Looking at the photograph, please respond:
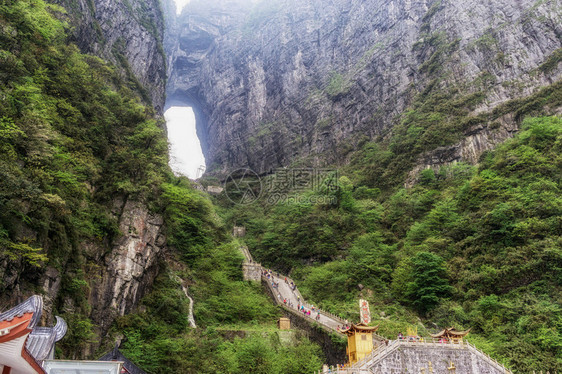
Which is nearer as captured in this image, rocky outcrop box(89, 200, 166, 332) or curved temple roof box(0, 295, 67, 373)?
curved temple roof box(0, 295, 67, 373)

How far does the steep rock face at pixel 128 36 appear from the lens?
1089 inches

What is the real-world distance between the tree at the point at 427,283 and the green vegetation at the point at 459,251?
0.20ft

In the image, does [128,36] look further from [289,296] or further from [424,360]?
[424,360]

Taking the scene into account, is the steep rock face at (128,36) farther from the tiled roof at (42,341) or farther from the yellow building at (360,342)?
the yellow building at (360,342)

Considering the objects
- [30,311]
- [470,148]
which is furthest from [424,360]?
[470,148]

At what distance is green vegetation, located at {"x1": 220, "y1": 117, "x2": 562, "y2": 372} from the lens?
15.5m

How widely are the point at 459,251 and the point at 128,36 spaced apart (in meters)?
36.8

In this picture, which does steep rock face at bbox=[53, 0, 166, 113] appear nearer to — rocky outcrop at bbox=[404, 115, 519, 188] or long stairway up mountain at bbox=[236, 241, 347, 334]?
long stairway up mountain at bbox=[236, 241, 347, 334]

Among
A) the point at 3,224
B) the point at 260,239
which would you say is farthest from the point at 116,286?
the point at 260,239

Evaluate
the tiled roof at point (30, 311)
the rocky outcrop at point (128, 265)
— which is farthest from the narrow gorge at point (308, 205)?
the tiled roof at point (30, 311)

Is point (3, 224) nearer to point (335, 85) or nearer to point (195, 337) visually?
point (195, 337)

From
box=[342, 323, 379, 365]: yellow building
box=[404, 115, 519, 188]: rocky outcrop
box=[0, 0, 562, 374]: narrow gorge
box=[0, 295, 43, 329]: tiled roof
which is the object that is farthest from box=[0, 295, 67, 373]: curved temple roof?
box=[404, 115, 519, 188]: rocky outcrop

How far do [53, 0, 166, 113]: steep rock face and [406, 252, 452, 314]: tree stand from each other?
26885mm

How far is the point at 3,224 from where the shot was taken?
987cm
